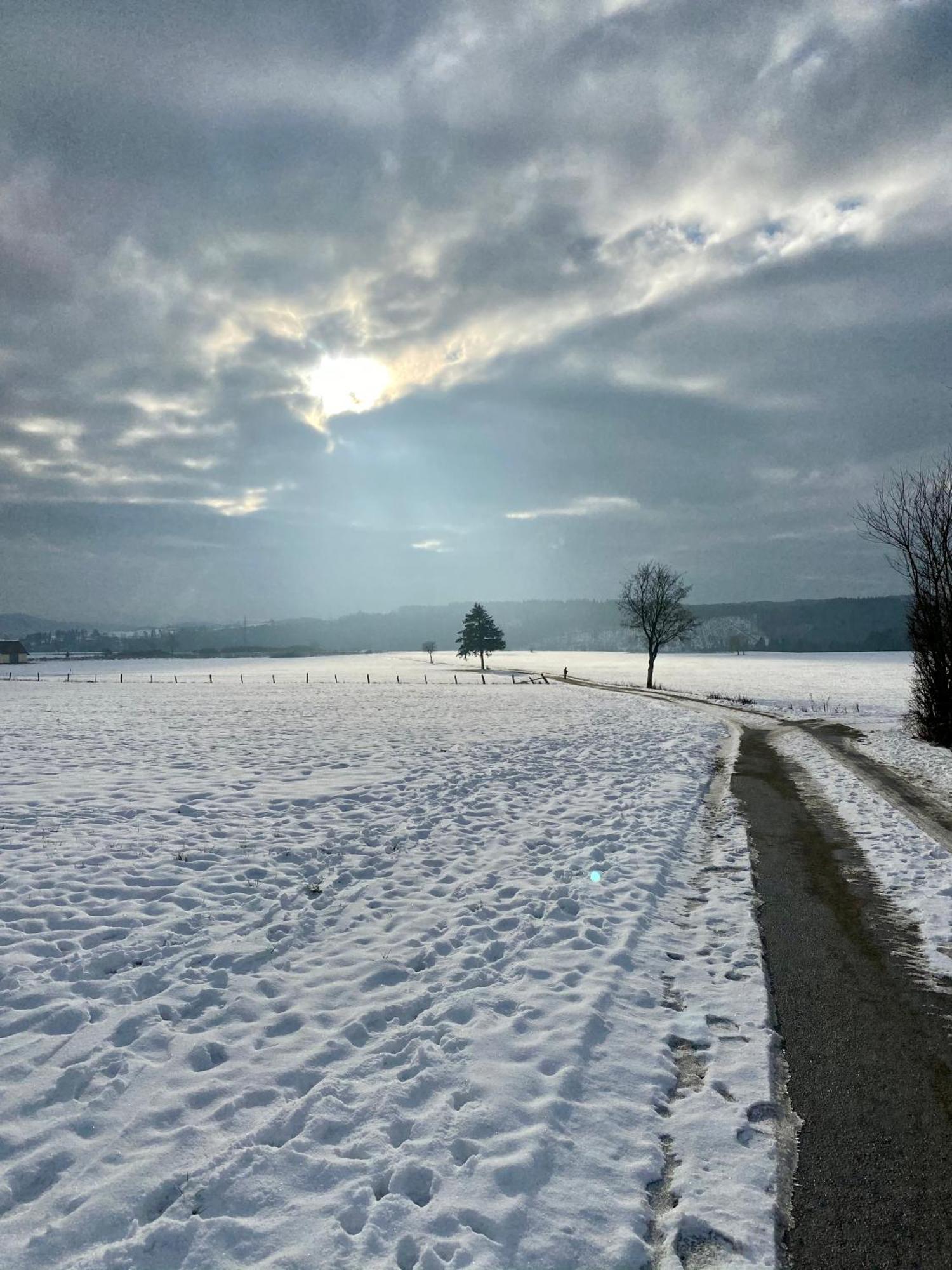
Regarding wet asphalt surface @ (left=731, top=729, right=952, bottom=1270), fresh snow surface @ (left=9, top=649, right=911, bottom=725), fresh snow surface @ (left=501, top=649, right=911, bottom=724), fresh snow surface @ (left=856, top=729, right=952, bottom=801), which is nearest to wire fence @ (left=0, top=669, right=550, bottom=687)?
fresh snow surface @ (left=9, top=649, right=911, bottom=725)

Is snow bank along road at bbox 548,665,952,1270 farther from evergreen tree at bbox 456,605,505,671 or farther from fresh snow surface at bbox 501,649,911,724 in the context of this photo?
evergreen tree at bbox 456,605,505,671

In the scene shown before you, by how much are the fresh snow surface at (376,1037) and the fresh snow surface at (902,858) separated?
199 centimetres

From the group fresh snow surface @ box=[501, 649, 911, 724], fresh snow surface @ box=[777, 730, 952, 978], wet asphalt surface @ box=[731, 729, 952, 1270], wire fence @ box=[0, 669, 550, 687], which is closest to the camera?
wet asphalt surface @ box=[731, 729, 952, 1270]

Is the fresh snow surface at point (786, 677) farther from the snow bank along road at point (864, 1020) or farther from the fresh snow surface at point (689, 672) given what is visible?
the snow bank along road at point (864, 1020)

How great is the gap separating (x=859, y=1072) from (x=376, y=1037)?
4.01 metres

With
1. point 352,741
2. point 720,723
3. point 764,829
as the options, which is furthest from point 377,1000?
point 720,723

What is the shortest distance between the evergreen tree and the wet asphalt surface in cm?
8089

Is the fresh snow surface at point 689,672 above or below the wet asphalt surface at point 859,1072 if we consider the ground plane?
below

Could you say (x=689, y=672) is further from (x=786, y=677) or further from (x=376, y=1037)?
(x=376, y=1037)

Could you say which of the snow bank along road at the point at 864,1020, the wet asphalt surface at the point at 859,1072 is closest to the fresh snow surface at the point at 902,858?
the snow bank along road at the point at 864,1020

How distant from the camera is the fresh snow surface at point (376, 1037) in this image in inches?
145

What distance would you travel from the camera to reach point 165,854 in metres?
9.28

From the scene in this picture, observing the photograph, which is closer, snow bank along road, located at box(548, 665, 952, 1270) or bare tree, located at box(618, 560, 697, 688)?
snow bank along road, located at box(548, 665, 952, 1270)

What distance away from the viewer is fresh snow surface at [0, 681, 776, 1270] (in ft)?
12.1
